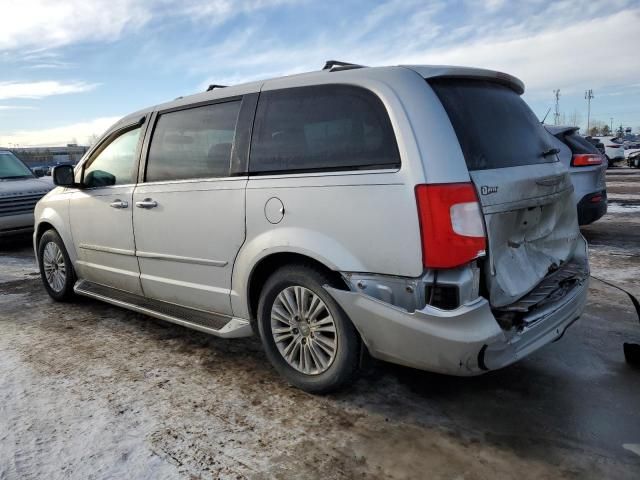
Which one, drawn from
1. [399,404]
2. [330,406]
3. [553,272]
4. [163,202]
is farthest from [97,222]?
[553,272]

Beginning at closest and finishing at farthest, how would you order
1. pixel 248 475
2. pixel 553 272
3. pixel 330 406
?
pixel 248 475 < pixel 330 406 < pixel 553 272

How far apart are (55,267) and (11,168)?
18.3ft

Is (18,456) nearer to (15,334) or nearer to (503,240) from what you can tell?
(15,334)

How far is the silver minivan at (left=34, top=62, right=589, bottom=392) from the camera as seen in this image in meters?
2.51

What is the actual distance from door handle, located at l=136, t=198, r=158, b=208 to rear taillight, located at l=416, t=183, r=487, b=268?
2.11 m

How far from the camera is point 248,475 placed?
92.9 inches

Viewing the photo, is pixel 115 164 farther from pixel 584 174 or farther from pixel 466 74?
pixel 584 174

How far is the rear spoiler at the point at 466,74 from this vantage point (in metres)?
2.82

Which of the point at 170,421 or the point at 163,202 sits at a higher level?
the point at 163,202

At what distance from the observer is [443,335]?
248cm

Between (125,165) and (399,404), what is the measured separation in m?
2.81

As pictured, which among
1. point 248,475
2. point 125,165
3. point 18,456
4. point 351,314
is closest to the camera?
point 248,475

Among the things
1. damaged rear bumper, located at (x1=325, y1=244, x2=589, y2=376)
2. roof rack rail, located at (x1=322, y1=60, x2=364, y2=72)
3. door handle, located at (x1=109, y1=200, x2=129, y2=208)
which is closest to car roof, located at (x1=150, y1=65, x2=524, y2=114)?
roof rack rail, located at (x1=322, y1=60, x2=364, y2=72)

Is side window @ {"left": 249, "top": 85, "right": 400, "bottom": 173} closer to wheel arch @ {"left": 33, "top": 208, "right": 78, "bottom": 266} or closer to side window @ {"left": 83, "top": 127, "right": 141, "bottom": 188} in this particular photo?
side window @ {"left": 83, "top": 127, "right": 141, "bottom": 188}
